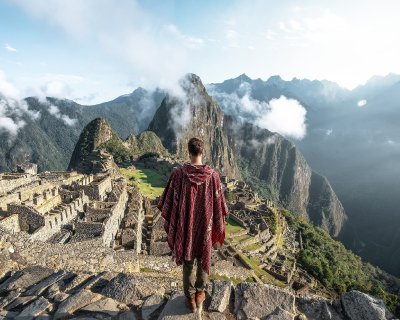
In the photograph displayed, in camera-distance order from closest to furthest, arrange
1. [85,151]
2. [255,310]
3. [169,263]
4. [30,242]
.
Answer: [255,310] < [30,242] < [169,263] < [85,151]

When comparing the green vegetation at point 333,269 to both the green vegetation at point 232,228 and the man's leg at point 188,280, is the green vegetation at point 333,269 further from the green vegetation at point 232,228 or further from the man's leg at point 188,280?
the man's leg at point 188,280

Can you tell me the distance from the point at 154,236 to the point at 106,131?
81200 millimetres

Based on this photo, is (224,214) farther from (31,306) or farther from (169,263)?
(169,263)

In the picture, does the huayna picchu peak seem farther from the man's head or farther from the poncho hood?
the man's head

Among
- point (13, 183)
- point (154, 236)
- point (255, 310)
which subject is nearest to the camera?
point (255, 310)

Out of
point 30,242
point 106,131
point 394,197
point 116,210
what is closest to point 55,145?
point 106,131

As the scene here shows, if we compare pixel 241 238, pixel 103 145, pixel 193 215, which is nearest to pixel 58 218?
pixel 193 215

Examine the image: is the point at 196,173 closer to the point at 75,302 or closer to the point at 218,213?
the point at 218,213

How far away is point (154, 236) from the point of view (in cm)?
2012

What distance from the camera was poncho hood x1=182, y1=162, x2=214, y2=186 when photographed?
5.17m

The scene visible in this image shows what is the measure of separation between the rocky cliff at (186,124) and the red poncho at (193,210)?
428 feet

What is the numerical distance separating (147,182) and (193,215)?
151 feet

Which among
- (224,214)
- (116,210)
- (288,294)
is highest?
(224,214)

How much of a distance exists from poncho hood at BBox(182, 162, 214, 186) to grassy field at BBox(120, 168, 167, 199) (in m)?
34.4
